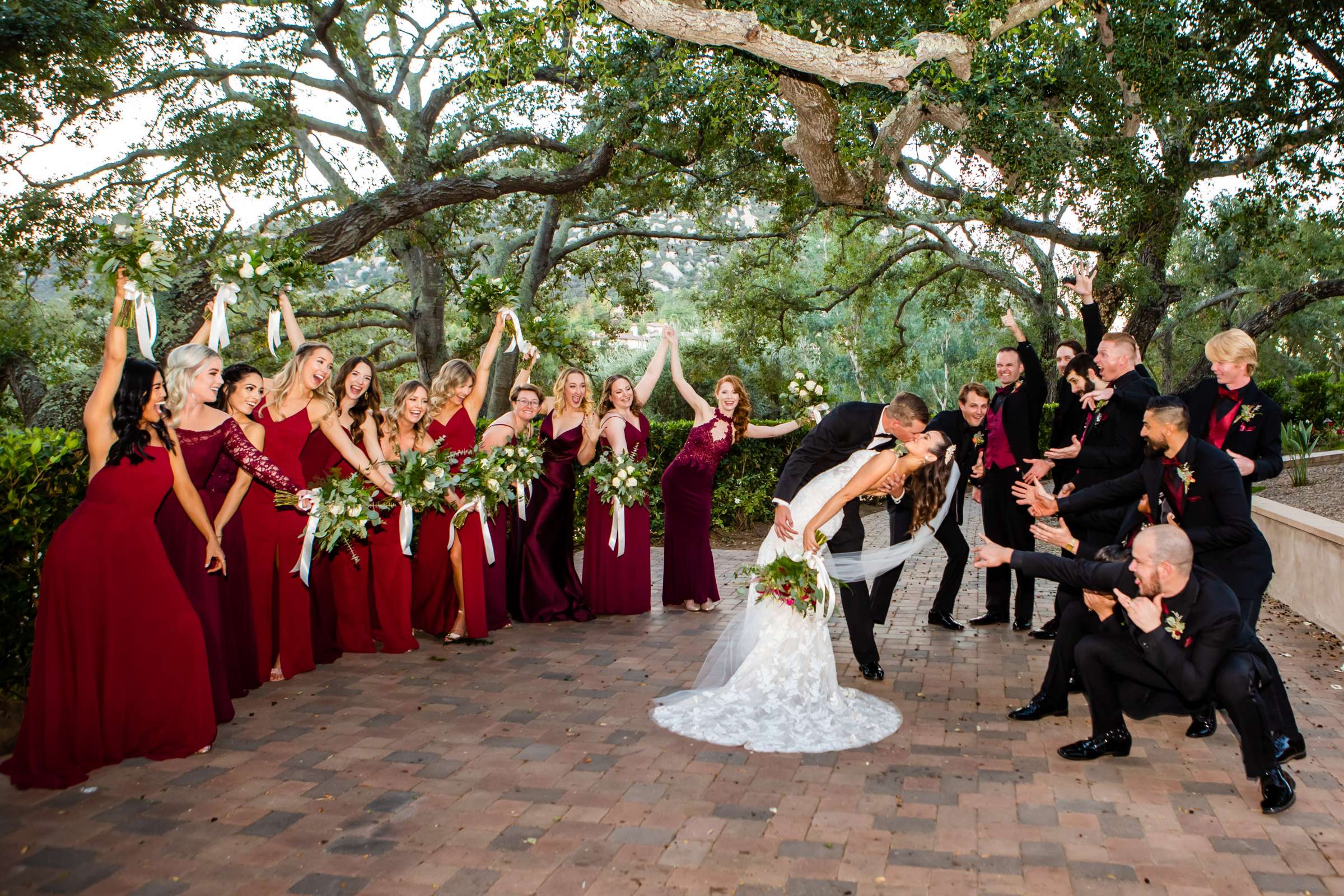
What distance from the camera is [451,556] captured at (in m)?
7.28

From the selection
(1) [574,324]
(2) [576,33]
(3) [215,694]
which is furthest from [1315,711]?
(1) [574,324]

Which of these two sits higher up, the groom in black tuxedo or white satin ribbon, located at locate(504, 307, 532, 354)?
white satin ribbon, located at locate(504, 307, 532, 354)

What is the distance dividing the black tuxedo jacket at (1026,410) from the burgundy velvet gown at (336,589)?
4923 mm

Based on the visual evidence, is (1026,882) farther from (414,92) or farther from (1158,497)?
(414,92)

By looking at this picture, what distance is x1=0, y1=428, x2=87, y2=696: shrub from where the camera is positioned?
4.81m

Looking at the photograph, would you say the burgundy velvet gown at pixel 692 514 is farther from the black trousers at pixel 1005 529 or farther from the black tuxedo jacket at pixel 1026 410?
the black tuxedo jacket at pixel 1026 410

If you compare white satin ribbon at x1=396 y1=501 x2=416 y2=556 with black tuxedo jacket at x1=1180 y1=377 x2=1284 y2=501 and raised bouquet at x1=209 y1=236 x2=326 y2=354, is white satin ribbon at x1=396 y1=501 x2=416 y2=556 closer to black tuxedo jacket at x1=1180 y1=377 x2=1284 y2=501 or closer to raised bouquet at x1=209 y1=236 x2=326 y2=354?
raised bouquet at x1=209 y1=236 x2=326 y2=354

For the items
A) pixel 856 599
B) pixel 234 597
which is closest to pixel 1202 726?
pixel 856 599

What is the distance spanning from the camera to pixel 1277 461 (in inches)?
234

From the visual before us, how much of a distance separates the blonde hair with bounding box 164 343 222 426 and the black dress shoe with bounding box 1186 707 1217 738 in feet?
18.4

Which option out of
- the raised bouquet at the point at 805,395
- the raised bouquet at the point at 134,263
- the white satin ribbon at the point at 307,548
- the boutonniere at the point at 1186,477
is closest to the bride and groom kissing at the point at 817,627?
the boutonniere at the point at 1186,477

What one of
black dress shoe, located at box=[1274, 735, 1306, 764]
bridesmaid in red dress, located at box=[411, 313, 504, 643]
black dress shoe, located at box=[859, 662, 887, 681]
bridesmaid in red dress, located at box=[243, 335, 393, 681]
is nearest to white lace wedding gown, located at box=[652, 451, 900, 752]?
black dress shoe, located at box=[859, 662, 887, 681]

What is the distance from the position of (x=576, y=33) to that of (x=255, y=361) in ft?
42.1

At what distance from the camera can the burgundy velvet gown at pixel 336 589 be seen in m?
6.51
